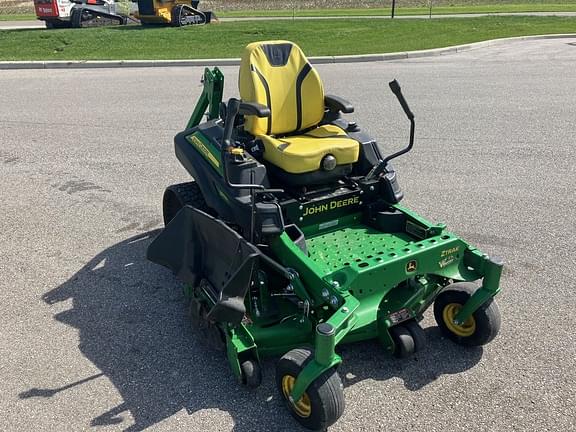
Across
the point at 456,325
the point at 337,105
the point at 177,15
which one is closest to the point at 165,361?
the point at 456,325

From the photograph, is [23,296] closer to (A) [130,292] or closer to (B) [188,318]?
(A) [130,292]

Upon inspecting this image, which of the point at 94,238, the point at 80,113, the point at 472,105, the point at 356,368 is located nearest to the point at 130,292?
the point at 94,238

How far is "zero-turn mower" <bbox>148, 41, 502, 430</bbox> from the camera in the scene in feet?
9.36

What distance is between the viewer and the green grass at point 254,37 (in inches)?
539

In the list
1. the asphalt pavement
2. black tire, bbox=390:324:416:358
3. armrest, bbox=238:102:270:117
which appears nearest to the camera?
the asphalt pavement

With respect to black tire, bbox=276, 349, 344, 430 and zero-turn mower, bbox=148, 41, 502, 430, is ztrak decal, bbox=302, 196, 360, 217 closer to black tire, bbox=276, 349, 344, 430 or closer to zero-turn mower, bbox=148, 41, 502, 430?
zero-turn mower, bbox=148, 41, 502, 430

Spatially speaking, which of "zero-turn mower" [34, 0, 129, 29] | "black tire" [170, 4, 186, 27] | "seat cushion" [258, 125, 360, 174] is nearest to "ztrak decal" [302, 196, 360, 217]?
"seat cushion" [258, 125, 360, 174]

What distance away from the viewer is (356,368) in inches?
122

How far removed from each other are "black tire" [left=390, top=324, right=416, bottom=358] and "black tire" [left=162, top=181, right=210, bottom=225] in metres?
1.66

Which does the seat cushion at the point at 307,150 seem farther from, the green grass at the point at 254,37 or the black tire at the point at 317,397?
the green grass at the point at 254,37

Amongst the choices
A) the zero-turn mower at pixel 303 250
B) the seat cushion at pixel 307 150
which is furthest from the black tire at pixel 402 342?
the seat cushion at pixel 307 150

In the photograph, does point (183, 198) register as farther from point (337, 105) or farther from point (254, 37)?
point (254, 37)

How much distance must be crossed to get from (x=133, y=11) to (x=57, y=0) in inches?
101

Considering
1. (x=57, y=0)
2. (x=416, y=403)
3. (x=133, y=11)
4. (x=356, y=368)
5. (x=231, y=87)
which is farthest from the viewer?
(x=133, y=11)
